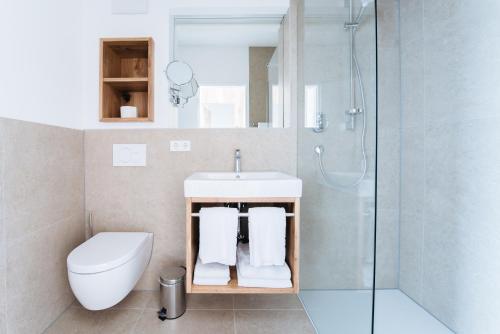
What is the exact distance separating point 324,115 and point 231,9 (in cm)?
116

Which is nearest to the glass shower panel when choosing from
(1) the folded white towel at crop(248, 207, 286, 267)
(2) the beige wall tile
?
(1) the folded white towel at crop(248, 207, 286, 267)

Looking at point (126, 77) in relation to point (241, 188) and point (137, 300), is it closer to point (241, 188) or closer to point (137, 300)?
point (241, 188)

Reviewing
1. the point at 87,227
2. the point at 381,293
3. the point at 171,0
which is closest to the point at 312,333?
the point at 381,293

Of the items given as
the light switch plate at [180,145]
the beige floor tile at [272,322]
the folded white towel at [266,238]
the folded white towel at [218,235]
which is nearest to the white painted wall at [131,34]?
the light switch plate at [180,145]

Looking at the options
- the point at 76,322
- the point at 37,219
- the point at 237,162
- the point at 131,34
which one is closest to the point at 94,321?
the point at 76,322

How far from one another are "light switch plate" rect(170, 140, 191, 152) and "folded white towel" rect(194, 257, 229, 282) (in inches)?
31.4

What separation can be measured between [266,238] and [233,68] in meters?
1.25

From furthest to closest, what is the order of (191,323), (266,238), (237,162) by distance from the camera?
(237,162) → (191,323) → (266,238)

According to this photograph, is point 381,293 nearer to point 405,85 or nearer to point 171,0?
point 405,85

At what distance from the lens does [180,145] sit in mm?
1834

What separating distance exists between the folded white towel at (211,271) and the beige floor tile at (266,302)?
41cm

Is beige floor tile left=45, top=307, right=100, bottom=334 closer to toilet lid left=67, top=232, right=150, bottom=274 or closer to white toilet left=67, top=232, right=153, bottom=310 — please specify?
white toilet left=67, top=232, right=153, bottom=310

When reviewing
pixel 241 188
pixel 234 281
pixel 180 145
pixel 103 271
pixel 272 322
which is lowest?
pixel 272 322

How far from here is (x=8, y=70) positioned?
120cm
